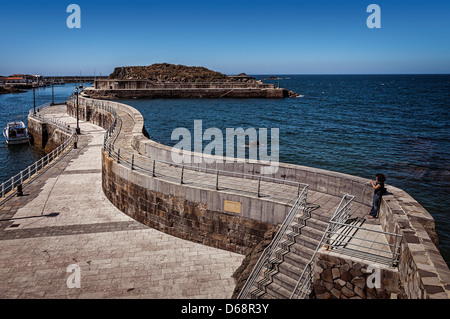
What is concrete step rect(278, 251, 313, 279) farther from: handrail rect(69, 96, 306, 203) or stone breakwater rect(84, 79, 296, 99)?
stone breakwater rect(84, 79, 296, 99)

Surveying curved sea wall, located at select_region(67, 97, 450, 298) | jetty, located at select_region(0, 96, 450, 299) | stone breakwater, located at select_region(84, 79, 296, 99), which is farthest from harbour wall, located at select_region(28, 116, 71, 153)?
stone breakwater, located at select_region(84, 79, 296, 99)

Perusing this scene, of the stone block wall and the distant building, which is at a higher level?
the distant building

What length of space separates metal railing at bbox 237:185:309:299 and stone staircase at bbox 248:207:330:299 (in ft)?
0.27

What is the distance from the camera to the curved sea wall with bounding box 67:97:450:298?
7.15 meters

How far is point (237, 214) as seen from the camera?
34.3 feet

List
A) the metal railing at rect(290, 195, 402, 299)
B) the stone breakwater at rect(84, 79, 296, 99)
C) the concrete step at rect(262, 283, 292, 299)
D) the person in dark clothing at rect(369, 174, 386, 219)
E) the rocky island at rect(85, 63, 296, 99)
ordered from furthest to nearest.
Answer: the stone breakwater at rect(84, 79, 296, 99), the rocky island at rect(85, 63, 296, 99), the person in dark clothing at rect(369, 174, 386, 219), the concrete step at rect(262, 283, 292, 299), the metal railing at rect(290, 195, 402, 299)

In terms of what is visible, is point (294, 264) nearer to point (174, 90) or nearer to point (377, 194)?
point (377, 194)

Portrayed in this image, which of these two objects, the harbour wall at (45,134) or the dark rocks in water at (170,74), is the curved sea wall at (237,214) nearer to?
the harbour wall at (45,134)

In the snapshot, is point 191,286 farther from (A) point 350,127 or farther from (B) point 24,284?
(A) point 350,127
